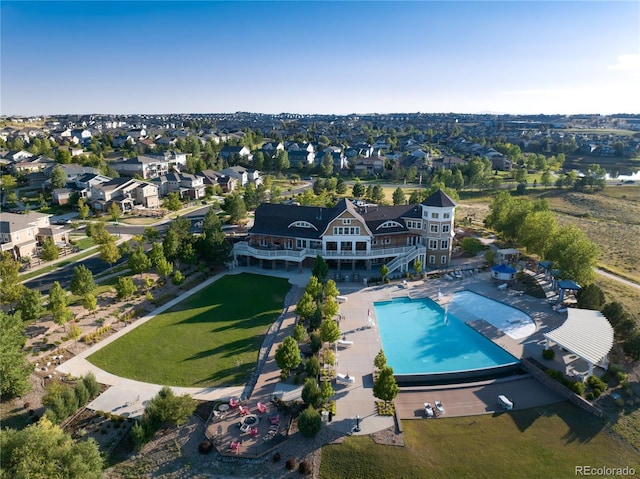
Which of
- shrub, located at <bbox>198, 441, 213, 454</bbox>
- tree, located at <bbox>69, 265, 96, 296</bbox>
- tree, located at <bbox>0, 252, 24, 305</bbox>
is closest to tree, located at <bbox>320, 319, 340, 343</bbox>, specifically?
shrub, located at <bbox>198, 441, 213, 454</bbox>

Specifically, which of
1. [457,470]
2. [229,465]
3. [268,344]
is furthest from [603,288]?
[229,465]

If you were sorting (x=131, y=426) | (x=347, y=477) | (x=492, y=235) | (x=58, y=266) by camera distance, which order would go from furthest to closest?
(x=492, y=235)
(x=58, y=266)
(x=131, y=426)
(x=347, y=477)

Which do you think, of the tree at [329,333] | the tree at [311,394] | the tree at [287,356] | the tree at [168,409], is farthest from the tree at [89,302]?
the tree at [311,394]

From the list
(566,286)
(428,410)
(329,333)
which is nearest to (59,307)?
(329,333)

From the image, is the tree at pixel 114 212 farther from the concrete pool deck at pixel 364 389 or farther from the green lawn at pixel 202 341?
the concrete pool deck at pixel 364 389

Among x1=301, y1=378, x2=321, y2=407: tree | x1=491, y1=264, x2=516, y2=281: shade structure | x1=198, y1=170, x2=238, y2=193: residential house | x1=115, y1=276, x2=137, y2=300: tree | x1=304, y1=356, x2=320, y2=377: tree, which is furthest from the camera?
x1=198, y1=170, x2=238, y2=193: residential house

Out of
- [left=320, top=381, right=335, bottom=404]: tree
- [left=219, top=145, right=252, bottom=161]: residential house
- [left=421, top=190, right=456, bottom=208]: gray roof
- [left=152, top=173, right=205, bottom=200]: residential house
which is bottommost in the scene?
[left=320, top=381, right=335, bottom=404]: tree

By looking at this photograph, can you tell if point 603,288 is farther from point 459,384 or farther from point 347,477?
point 347,477

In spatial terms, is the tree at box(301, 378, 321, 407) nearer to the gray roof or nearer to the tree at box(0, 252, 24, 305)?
the tree at box(0, 252, 24, 305)

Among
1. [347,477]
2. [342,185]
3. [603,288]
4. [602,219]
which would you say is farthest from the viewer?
[342,185]
